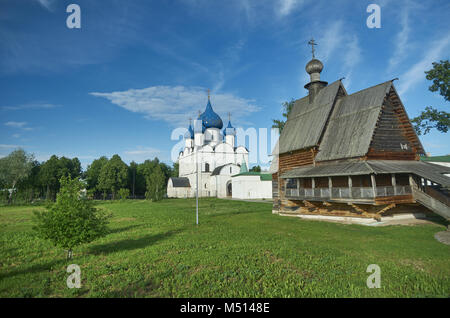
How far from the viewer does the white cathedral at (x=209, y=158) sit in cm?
5088

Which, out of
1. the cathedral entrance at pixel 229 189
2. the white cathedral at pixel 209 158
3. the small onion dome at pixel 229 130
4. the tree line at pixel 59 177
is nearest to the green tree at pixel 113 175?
the tree line at pixel 59 177

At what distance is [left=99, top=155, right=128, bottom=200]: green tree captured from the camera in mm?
53531

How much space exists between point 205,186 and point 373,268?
46.0m

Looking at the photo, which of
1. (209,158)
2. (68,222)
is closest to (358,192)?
(68,222)

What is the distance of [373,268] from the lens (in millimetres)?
6559

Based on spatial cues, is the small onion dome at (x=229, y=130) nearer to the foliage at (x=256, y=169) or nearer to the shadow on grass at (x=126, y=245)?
the foliage at (x=256, y=169)

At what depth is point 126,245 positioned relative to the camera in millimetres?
9656

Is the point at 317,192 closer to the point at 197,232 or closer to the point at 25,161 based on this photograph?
the point at 197,232

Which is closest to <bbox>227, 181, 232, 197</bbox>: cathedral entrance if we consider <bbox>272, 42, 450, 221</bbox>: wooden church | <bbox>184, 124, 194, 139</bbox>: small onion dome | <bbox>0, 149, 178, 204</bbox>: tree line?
<bbox>0, 149, 178, 204</bbox>: tree line

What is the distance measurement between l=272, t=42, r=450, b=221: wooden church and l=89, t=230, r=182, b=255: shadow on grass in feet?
33.3

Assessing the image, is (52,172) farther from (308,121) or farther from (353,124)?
(353,124)

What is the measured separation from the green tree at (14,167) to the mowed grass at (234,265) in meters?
35.8
